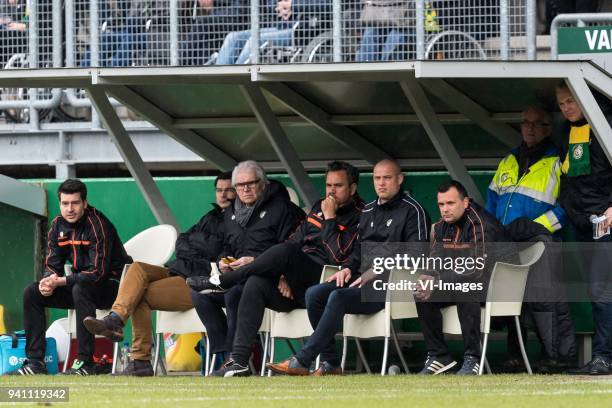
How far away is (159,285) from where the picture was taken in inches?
434

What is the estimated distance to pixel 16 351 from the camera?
37.3 ft

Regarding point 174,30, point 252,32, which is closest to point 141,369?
point 252,32

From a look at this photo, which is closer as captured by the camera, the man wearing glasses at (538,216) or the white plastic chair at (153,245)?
the man wearing glasses at (538,216)

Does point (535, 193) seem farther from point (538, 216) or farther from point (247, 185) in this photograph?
point (247, 185)

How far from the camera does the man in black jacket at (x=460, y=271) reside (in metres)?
9.98

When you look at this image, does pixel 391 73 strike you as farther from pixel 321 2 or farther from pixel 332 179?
pixel 321 2

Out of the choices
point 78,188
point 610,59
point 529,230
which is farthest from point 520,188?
point 78,188

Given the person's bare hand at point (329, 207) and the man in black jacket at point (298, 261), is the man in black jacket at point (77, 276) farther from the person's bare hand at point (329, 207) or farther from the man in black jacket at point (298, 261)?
the person's bare hand at point (329, 207)

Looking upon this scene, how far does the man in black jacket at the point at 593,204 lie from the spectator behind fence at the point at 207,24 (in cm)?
368

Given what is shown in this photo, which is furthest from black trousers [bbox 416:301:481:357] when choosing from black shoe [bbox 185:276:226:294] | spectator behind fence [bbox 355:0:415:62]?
spectator behind fence [bbox 355:0:415:62]

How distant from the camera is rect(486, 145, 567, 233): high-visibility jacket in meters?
10.4

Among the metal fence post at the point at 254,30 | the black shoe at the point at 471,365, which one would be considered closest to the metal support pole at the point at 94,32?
the metal fence post at the point at 254,30

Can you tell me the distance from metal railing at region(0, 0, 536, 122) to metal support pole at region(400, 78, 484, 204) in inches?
38.7

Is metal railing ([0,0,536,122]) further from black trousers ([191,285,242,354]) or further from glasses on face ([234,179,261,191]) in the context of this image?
black trousers ([191,285,242,354])
